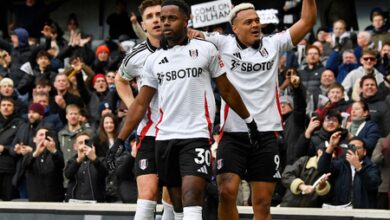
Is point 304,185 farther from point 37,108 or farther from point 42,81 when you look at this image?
point 42,81

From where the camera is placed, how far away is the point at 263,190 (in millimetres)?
11773

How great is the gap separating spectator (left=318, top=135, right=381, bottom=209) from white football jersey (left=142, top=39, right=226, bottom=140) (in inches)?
160

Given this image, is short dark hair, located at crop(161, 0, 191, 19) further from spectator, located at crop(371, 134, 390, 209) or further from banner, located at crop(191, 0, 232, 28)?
banner, located at crop(191, 0, 232, 28)

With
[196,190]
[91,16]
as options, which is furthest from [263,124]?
[91,16]

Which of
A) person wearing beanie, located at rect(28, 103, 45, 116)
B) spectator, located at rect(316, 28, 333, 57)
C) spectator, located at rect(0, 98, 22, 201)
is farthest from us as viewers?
spectator, located at rect(316, 28, 333, 57)

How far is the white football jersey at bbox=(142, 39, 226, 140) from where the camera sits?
427 inches

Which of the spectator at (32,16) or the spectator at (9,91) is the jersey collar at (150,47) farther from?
the spectator at (32,16)

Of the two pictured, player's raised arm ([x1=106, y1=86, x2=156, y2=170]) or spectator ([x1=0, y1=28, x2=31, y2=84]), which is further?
spectator ([x1=0, y1=28, x2=31, y2=84])

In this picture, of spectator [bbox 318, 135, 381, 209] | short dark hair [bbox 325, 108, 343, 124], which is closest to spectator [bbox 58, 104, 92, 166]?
short dark hair [bbox 325, 108, 343, 124]

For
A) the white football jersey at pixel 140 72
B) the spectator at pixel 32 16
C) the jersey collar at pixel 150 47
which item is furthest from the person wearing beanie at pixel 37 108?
the jersey collar at pixel 150 47

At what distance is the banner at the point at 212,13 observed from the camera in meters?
18.4

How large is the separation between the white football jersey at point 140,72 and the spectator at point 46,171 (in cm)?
480

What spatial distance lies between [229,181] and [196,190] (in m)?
1.08

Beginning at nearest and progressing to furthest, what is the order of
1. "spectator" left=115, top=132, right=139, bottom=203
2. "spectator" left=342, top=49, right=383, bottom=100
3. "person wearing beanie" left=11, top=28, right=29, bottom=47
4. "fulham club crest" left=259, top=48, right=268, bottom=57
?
"fulham club crest" left=259, top=48, right=268, bottom=57, "spectator" left=115, top=132, right=139, bottom=203, "spectator" left=342, top=49, right=383, bottom=100, "person wearing beanie" left=11, top=28, right=29, bottom=47
